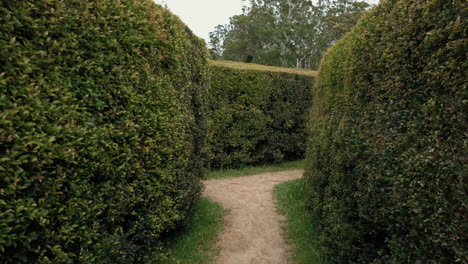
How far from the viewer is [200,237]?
16.7 feet

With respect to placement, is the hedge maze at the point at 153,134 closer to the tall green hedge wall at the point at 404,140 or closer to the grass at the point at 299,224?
the tall green hedge wall at the point at 404,140

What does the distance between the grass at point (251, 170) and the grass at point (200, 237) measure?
275cm

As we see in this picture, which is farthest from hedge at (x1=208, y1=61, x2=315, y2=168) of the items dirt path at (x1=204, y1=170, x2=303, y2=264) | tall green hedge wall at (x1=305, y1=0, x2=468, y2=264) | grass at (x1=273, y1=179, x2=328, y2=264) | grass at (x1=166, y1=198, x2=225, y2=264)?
tall green hedge wall at (x1=305, y1=0, x2=468, y2=264)

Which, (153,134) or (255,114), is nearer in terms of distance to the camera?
(153,134)

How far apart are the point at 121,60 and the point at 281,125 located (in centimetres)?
915

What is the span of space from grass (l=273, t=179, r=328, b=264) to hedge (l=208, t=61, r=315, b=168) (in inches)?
113

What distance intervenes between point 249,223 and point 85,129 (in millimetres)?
4130

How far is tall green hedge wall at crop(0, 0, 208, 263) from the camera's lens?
1933mm

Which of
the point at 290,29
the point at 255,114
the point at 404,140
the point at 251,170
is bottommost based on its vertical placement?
the point at 251,170

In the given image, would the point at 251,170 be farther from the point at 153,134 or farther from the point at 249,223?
the point at 153,134

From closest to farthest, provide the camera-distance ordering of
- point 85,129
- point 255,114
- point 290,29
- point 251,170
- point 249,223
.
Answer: point 85,129, point 249,223, point 251,170, point 255,114, point 290,29

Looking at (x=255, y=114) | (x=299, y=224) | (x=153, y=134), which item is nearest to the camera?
(x=153, y=134)

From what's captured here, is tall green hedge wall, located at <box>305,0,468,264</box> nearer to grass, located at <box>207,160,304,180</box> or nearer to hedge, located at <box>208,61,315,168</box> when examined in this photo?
grass, located at <box>207,160,304,180</box>

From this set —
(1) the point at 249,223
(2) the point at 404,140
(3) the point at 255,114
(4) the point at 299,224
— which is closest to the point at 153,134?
(2) the point at 404,140
